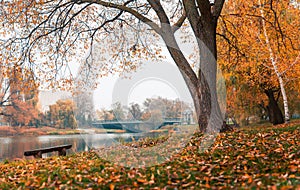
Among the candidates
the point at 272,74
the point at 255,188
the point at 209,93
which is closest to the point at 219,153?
the point at 255,188

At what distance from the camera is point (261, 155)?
14.9 feet

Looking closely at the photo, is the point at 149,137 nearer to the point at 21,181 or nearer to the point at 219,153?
the point at 219,153

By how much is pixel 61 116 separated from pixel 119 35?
16.2 meters

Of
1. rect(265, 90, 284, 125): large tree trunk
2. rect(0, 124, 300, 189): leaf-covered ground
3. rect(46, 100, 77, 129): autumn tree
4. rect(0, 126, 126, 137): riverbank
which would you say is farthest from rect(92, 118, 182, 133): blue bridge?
rect(0, 126, 126, 137): riverbank

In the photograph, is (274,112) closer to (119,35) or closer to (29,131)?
(119,35)

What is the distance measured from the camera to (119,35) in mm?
9773

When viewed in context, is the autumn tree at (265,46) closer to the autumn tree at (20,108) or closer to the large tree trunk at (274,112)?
the large tree trunk at (274,112)

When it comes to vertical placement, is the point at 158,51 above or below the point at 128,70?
above

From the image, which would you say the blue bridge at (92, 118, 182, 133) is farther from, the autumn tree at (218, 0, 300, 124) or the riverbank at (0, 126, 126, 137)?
the riverbank at (0, 126, 126, 137)

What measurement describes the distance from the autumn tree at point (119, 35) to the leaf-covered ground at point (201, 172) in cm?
214

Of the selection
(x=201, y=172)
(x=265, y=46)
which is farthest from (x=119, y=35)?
(x=265, y=46)

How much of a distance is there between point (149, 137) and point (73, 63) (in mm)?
3582

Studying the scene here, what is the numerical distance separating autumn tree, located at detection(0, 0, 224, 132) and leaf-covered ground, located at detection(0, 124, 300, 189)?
2.14 m

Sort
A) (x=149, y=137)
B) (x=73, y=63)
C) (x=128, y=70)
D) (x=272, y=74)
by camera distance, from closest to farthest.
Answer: (x=149, y=137) → (x=128, y=70) → (x=73, y=63) → (x=272, y=74)
